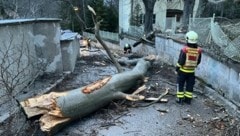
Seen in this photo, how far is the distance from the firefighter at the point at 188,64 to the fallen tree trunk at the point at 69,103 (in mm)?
1048

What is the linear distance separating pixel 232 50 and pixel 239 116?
1.71 m

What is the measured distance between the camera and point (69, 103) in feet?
18.0

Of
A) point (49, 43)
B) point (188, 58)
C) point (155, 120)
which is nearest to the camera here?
point (155, 120)

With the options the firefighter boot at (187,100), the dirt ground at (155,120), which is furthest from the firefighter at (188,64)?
the dirt ground at (155,120)

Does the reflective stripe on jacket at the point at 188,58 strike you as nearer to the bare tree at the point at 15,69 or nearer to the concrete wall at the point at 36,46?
the bare tree at the point at 15,69

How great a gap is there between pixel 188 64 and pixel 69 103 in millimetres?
2895

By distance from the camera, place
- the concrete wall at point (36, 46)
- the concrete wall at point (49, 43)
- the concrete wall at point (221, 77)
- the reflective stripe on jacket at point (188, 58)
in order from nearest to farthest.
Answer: the concrete wall at point (221, 77)
the reflective stripe on jacket at point (188, 58)
the concrete wall at point (36, 46)
the concrete wall at point (49, 43)

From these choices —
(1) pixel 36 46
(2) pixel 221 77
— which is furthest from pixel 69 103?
(1) pixel 36 46

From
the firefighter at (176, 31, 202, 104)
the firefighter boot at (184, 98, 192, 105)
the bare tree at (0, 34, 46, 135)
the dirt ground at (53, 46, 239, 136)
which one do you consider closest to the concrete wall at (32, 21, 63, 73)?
the bare tree at (0, 34, 46, 135)

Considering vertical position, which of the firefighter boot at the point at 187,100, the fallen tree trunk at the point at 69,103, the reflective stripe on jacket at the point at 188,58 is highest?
the reflective stripe on jacket at the point at 188,58

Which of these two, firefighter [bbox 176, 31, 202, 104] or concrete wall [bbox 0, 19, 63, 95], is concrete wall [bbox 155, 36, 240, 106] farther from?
concrete wall [bbox 0, 19, 63, 95]

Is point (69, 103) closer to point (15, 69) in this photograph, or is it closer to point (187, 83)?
point (15, 69)

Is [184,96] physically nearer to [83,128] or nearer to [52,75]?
[83,128]

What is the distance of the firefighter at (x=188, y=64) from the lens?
684 centimetres
